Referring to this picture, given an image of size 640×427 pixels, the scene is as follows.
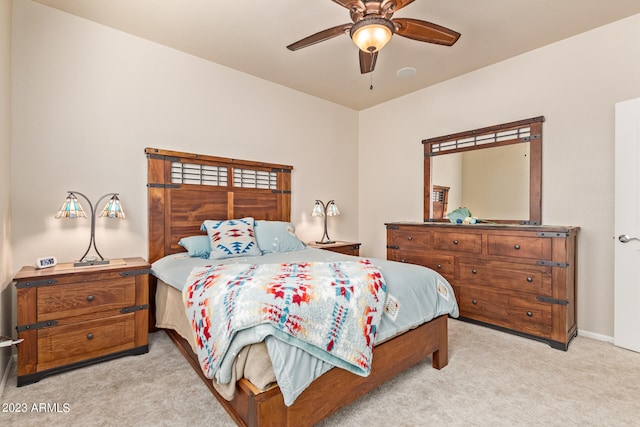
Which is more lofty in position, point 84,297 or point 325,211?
point 325,211

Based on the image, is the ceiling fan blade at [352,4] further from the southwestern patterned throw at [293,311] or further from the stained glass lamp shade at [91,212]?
the stained glass lamp shade at [91,212]

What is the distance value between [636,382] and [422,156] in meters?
3.02

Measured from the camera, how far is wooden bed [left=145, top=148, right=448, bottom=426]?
1.44 meters

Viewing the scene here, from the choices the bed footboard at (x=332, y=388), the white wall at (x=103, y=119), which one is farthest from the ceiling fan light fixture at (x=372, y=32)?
the white wall at (x=103, y=119)

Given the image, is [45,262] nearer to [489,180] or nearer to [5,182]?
[5,182]

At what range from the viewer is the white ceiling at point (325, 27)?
255 centimetres

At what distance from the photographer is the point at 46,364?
2146 millimetres

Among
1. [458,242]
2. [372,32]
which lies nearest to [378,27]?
[372,32]

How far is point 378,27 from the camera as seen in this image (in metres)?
2.03

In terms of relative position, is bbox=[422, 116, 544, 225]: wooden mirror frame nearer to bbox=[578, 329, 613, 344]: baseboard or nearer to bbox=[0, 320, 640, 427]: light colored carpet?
bbox=[578, 329, 613, 344]: baseboard

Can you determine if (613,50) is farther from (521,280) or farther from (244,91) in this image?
(244,91)

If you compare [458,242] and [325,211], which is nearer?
[458,242]

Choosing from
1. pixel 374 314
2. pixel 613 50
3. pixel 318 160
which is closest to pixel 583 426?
pixel 374 314

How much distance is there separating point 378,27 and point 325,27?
1.03 m
